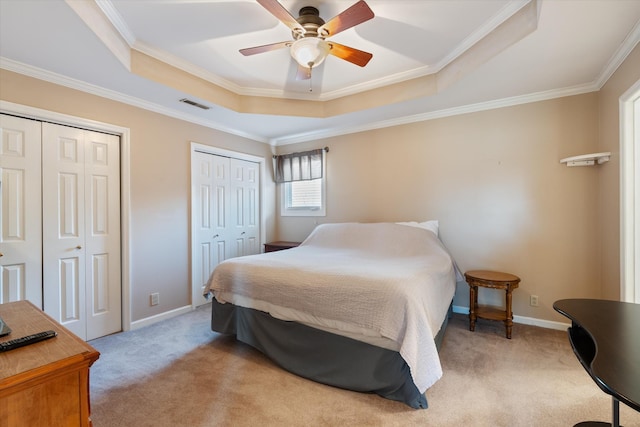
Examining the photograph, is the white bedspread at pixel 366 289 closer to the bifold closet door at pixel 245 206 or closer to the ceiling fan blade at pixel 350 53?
the bifold closet door at pixel 245 206

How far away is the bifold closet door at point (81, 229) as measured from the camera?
2.53m

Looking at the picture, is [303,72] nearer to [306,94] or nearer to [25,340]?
[306,94]

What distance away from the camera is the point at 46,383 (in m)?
0.83

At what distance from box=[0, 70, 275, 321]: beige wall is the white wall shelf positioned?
4.09 metres

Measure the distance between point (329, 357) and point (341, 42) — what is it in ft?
8.29

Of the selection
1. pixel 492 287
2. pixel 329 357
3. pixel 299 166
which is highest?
pixel 299 166

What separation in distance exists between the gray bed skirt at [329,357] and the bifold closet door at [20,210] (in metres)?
1.76

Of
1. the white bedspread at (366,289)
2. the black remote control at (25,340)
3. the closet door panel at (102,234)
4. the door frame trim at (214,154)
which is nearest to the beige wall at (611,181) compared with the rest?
the white bedspread at (366,289)

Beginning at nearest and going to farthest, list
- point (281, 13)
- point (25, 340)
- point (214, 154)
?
point (25, 340)
point (281, 13)
point (214, 154)

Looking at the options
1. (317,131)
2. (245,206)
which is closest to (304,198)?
(245,206)

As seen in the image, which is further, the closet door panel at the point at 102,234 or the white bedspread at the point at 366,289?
the closet door panel at the point at 102,234

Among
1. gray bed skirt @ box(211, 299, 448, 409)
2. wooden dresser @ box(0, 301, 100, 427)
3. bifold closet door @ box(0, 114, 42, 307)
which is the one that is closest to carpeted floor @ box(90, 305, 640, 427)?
gray bed skirt @ box(211, 299, 448, 409)

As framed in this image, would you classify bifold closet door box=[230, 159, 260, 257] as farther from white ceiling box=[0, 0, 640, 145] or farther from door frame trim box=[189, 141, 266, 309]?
white ceiling box=[0, 0, 640, 145]

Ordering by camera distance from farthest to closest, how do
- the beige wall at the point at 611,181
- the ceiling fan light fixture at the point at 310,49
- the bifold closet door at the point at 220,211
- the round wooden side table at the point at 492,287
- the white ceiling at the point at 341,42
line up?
the bifold closet door at the point at 220,211, the round wooden side table at the point at 492,287, the beige wall at the point at 611,181, the ceiling fan light fixture at the point at 310,49, the white ceiling at the point at 341,42
